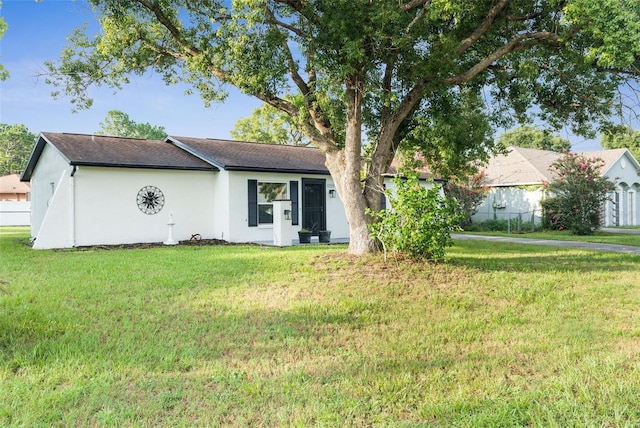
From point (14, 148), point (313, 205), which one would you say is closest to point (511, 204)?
point (313, 205)

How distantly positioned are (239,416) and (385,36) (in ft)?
22.2

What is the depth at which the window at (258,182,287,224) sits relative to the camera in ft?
49.7

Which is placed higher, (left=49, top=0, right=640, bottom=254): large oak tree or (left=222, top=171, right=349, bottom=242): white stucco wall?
(left=49, top=0, right=640, bottom=254): large oak tree

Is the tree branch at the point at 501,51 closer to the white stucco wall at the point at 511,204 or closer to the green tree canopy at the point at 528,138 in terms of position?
the white stucco wall at the point at 511,204

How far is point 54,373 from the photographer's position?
3.76 meters

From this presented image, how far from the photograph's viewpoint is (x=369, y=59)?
880 cm

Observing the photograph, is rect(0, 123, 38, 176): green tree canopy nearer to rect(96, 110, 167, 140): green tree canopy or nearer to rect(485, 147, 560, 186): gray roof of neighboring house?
rect(96, 110, 167, 140): green tree canopy

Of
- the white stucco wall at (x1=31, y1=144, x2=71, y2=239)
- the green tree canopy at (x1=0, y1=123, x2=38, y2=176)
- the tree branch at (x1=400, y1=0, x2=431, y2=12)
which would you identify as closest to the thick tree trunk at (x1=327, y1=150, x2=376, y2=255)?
the tree branch at (x1=400, y1=0, x2=431, y2=12)

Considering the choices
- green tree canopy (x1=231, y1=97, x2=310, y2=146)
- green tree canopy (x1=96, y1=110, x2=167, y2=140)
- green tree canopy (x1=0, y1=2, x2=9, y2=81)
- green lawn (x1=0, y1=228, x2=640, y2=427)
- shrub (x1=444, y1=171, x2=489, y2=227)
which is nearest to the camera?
green lawn (x1=0, y1=228, x2=640, y2=427)

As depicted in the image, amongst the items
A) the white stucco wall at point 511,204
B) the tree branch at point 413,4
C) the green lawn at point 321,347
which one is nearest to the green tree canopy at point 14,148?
the white stucco wall at point 511,204

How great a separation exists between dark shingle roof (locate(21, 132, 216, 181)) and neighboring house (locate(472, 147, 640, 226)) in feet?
47.3

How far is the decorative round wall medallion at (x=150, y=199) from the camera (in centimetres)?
1388

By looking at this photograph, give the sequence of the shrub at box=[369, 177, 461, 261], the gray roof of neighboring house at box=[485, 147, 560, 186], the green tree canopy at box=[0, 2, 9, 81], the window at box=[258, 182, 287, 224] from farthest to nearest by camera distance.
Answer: the gray roof of neighboring house at box=[485, 147, 560, 186]
the window at box=[258, 182, 287, 224]
the shrub at box=[369, 177, 461, 261]
the green tree canopy at box=[0, 2, 9, 81]

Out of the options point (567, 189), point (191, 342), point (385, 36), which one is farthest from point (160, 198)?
point (567, 189)
